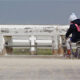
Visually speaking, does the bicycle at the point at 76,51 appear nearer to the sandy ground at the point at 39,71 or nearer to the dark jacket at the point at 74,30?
the dark jacket at the point at 74,30

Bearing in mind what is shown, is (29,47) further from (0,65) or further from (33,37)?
(0,65)

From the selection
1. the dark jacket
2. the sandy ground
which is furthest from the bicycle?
the sandy ground

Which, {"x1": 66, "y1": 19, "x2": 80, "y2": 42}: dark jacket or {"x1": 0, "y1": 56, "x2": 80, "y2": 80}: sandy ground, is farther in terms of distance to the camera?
{"x1": 66, "y1": 19, "x2": 80, "y2": 42}: dark jacket

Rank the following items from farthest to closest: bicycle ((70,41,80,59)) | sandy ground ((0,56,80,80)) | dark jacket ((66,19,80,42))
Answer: bicycle ((70,41,80,59)) < dark jacket ((66,19,80,42)) < sandy ground ((0,56,80,80))

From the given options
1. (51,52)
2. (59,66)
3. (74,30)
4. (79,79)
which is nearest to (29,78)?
(79,79)

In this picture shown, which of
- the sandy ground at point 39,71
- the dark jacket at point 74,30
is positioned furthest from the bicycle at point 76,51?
the sandy ground at point 39,71

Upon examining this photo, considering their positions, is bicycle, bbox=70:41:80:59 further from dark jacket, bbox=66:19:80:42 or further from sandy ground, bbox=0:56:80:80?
sandy ground, bbox=0:56:80:80

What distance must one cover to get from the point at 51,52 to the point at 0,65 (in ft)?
16.5

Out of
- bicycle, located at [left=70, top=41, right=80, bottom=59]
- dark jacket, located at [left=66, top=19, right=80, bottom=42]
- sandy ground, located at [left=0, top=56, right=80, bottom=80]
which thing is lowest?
sandy ground, located at [left=0, top=56, right=80, bottom=80]

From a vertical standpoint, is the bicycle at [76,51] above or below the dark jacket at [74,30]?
below

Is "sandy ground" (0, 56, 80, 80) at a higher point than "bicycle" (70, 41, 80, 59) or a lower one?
lower

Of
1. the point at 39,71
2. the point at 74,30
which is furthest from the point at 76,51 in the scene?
the point at 39,71

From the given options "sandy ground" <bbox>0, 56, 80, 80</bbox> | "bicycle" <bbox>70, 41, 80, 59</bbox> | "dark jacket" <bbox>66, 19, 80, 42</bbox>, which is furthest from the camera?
"bicycle" <bbox>70, 41, 80, 59</bbox>

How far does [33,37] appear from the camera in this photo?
1712cm
